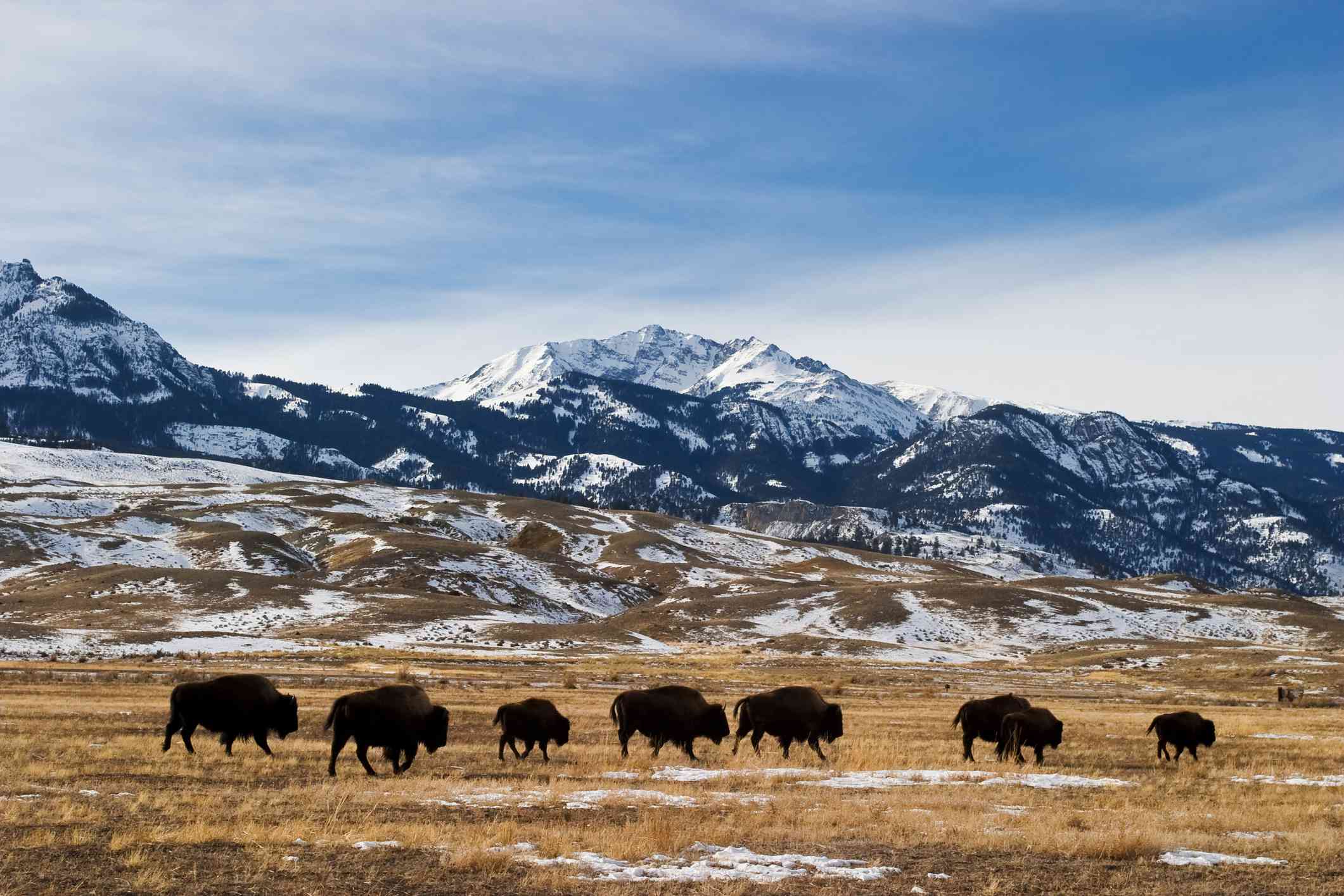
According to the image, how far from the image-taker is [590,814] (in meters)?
17.4

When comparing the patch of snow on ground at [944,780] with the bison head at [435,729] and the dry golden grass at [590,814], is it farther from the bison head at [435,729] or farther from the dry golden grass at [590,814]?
the bison head at [435,729]

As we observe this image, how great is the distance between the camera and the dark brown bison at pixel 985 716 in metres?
27.9

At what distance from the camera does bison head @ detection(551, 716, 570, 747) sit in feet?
87.2

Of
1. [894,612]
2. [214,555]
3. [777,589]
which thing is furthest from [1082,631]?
[214,555]

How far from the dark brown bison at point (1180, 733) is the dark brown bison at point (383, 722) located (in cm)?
1902

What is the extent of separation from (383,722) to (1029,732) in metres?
16.0

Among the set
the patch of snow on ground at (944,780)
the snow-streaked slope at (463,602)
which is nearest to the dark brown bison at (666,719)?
the patch of snow on ground at (944,780)

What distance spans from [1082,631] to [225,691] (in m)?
123

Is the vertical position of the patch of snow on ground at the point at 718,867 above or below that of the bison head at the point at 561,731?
above

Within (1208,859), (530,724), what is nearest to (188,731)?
(530,724)

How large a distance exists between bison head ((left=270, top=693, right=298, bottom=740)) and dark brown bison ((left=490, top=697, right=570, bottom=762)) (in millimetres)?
4793

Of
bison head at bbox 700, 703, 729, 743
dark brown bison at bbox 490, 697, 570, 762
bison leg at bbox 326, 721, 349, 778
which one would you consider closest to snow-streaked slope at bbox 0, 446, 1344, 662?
dark brown bison at bbox 490, 697, 570, 762

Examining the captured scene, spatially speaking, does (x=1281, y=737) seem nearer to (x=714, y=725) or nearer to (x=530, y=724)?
(x=714, y=725)

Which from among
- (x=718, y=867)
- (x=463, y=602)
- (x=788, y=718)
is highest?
(x=718, y=867)
